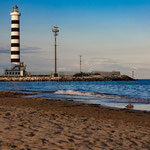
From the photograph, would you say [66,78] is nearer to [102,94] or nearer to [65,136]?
[102,94]

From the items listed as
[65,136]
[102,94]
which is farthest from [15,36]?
[65,136]

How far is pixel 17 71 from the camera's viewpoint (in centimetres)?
10312

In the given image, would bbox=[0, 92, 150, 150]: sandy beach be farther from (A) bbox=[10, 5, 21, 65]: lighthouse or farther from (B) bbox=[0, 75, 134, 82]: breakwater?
(B) bbox=[0, 75, 134, 82]: breakwater

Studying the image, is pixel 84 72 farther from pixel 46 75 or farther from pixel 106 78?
pixel 46 75

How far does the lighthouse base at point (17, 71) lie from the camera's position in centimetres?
9993

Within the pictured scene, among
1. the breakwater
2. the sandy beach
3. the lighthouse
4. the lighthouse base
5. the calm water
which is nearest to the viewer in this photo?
the sandy beach

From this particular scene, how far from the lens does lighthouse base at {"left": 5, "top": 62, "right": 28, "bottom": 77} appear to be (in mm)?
99925

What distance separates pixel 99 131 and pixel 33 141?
247 cm

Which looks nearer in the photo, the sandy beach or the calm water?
the sandy beach

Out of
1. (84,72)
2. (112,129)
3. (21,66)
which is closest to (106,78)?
(84,72)

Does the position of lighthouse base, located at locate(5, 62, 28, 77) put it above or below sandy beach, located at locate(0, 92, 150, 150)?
above

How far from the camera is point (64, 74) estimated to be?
398ft

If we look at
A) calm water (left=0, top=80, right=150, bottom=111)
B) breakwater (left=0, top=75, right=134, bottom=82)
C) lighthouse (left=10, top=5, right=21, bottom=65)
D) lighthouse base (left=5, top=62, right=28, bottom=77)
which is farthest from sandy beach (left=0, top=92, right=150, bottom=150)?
breakwater (left=0, top=75, right=134, bottom=82)

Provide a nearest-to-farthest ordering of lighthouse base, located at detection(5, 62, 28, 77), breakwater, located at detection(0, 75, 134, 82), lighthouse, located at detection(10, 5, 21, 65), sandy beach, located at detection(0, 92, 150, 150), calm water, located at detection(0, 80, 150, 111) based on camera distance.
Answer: sandy beach, located at detection(0, 92, 150, 150) < calm water, located at detection(0, 80, 150, 111) < lighthouse, located at detection(10, 5, 21, 65) < lighthouse base, located at detection(5, 62, 28, 77) < breakwater, located at detection(0, 75, 134, 82)
